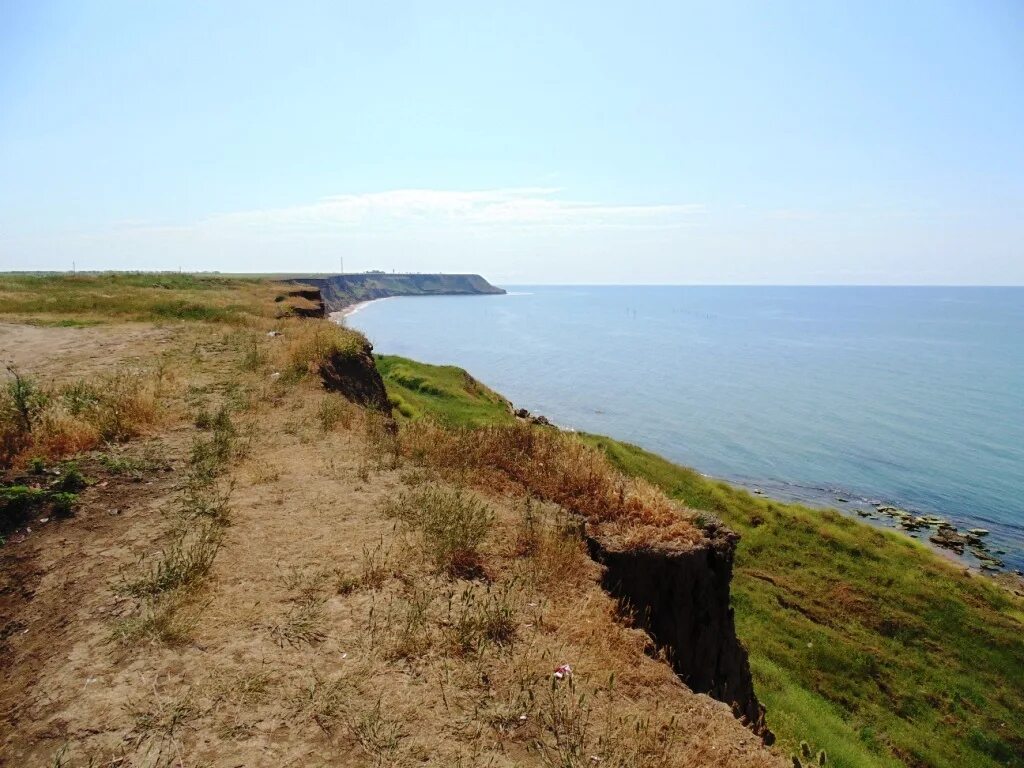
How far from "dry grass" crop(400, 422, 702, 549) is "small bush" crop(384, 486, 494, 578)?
142 centimetres

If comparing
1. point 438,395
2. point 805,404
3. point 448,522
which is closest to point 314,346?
point 448,522

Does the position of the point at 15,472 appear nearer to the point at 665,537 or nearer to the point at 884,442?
Answer: the point at 665,537

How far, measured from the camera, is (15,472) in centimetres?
886

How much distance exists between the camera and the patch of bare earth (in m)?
4.81

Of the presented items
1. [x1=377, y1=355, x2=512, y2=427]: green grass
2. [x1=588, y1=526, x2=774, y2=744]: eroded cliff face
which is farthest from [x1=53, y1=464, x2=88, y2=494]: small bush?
[x1=377, y1=355, x2=512, y2=427]: green grass

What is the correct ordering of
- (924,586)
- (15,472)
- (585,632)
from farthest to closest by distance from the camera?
(924,586), (15,472), (585,632)

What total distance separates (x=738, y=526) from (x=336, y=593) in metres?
27.4

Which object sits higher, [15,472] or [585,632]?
[15,472]

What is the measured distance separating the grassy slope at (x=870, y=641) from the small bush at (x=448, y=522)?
23.7 feet

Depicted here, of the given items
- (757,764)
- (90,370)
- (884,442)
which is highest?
(90,370)

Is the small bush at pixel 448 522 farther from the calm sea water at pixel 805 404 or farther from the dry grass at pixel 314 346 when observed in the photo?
the calm sea water at pixel 805 404

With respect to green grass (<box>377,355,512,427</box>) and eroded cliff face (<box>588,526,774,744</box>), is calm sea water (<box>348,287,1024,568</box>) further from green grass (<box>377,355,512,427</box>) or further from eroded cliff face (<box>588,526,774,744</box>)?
eroded cliff face (<box>588,526,774,744</box>)

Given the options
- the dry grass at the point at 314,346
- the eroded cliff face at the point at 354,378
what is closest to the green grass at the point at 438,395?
the eroded cliff face at the point at 354,378

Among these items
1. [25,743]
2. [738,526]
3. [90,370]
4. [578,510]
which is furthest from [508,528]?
[738,526]
